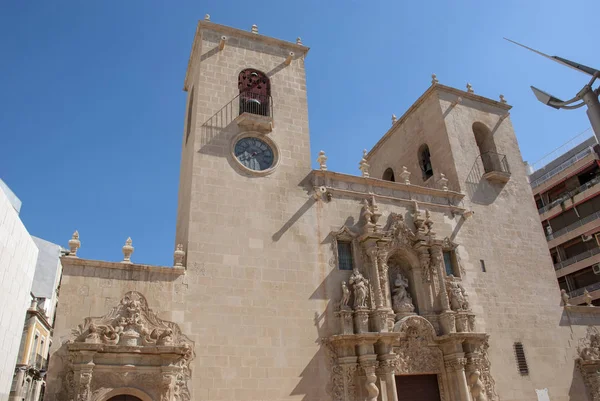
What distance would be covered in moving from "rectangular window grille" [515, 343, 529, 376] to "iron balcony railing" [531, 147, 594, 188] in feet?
64.4

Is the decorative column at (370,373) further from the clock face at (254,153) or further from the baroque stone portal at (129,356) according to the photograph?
the clock face at (254,153)

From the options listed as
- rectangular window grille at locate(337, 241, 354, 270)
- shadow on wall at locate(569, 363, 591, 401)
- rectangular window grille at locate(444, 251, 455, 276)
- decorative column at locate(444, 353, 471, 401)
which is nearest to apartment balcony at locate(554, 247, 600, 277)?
shadow on wall at locate(569, 363, 591, 401)

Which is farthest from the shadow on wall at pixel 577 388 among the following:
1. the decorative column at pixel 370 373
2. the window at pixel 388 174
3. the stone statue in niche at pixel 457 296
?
the window at pixel 388 174

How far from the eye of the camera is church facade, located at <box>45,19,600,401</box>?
12.4 metres

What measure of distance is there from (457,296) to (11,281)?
13.0 metres

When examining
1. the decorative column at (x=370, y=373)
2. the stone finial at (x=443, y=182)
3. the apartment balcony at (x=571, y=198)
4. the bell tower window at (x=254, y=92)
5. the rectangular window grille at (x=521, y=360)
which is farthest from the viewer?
the apartment balcony at (x=571, y=198)

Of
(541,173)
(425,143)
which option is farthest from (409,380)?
(541,173)

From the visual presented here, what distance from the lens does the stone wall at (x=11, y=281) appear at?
387 inches

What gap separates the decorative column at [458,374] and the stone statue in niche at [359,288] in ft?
11.1

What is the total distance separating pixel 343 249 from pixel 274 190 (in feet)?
9.88

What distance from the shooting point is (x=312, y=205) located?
16.3 metres

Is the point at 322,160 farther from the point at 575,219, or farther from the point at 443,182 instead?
the point at 575,219

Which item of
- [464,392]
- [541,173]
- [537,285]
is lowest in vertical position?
[464,392]

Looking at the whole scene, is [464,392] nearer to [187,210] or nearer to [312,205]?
[312,205]
